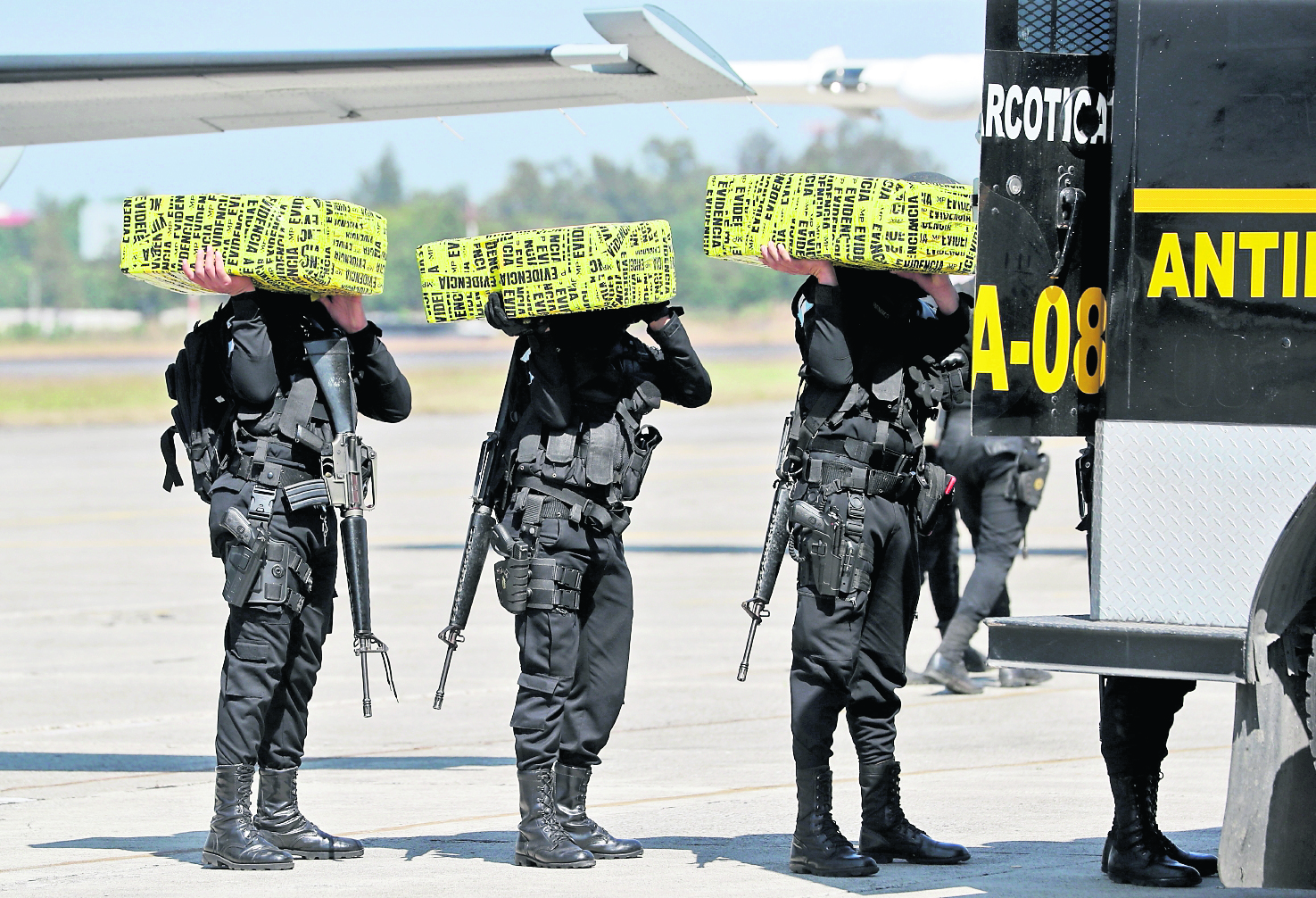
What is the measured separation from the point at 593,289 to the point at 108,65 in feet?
11.1

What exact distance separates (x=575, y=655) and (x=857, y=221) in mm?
1712

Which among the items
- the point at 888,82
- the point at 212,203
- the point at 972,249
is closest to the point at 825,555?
the point at 972,249

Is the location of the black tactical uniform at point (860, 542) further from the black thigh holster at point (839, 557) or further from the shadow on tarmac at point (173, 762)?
the shadow on tarmac at point (173, 762)

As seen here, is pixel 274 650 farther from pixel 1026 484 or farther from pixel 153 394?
pixel 153 394

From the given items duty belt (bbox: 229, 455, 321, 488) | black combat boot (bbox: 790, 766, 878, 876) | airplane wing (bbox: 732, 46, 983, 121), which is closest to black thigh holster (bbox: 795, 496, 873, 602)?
black combat boot (bbox: 790, 766, 878, 876)

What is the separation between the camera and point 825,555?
6.22 meters

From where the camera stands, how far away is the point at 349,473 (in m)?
6.50

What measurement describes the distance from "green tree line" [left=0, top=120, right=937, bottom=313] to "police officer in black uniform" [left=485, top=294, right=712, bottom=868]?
9593 centimetres

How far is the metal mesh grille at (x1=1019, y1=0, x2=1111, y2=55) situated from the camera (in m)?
4.98

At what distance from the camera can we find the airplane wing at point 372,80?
787 cm

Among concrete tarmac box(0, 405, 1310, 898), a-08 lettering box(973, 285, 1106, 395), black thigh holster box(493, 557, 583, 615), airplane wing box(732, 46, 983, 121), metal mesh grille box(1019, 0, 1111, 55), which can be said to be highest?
airplane wing box(732, 46, 983, 121)

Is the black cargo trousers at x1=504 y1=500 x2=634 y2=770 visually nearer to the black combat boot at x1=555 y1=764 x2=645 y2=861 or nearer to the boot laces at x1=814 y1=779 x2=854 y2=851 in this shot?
the black combat boot at x1=555 y1=764 x2=645 y2=861

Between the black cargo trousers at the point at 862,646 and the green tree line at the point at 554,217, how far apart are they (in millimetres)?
96096

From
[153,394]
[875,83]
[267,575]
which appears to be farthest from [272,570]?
[153,394]
